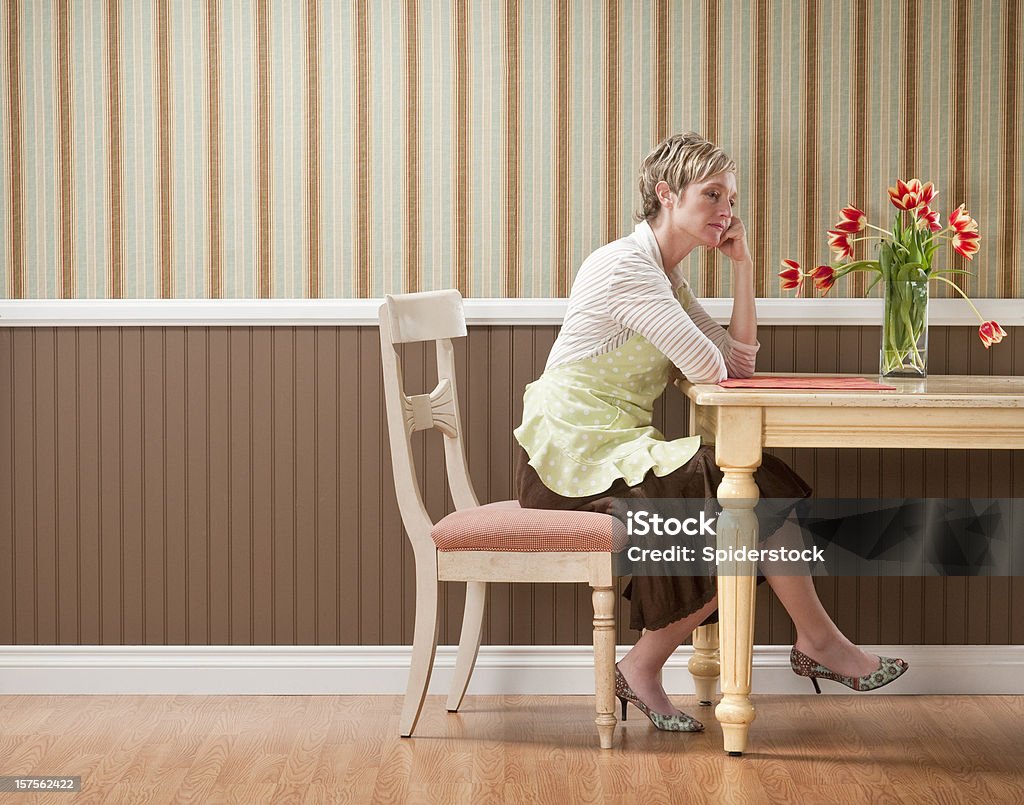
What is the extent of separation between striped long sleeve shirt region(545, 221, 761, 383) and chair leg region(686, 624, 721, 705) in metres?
0.60

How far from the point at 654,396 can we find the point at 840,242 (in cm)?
54

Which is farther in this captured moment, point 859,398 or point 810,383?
point 810,383

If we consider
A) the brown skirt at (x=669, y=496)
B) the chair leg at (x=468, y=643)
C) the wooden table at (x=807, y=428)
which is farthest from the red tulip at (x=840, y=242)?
the chair leg at (x=468, y=643)

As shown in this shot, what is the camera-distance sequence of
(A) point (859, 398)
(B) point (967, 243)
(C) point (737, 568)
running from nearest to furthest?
(A) point (859, 398) → (C) point (737, 568) → (B) point (967, 243)

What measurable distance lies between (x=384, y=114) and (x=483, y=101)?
0.24 m

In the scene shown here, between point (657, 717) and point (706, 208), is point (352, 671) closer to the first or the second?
point (657, 717)

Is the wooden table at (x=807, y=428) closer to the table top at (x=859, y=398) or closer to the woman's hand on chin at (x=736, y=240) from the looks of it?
the table top at (x=859, y=398)

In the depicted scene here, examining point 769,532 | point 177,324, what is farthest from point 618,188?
point 177,324

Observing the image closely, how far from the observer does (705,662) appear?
2490mm

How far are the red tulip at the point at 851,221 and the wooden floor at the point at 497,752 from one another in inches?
43.1

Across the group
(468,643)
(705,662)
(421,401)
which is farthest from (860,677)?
(421,401)

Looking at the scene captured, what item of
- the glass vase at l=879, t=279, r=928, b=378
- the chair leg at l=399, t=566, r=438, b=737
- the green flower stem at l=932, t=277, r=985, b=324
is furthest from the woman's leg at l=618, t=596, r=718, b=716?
the green flower stem at l=932, t=277, r=985, b=324

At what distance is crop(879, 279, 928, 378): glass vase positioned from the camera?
2273 millimetres

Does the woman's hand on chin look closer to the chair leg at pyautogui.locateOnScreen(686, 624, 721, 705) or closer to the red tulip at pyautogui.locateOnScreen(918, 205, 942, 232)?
the red tulip at pyautogui.locateOnScreen(918, 205, 942, 232)
